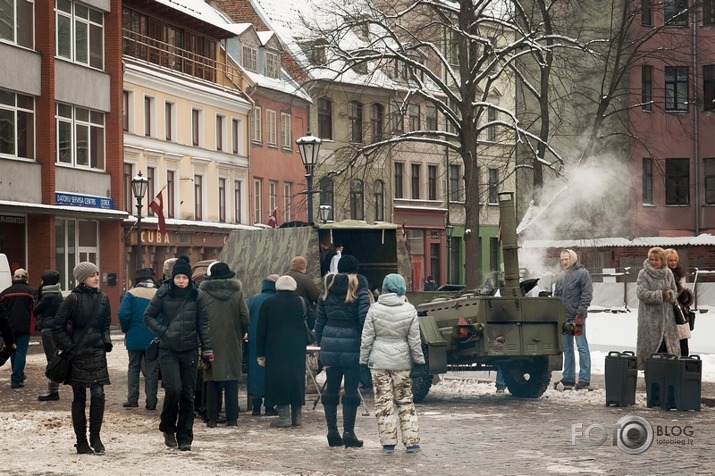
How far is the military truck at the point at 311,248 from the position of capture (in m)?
24.2

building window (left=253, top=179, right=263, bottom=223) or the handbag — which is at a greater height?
building window (left=253, top=179, right=263, bottom=223)

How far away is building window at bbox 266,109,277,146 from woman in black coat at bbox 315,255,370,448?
4851cm

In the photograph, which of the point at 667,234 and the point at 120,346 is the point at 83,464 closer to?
the point at 120,346

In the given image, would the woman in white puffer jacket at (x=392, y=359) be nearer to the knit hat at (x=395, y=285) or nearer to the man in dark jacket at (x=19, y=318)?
the knit hat at (x=395, y=285)

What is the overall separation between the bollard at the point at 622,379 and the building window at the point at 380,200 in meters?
51.4

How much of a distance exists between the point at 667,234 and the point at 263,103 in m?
17.1

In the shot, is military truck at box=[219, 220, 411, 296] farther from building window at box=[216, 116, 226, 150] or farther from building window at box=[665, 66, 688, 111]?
building window at box=[665, 66, 688, 111]

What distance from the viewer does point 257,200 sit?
61906 mm

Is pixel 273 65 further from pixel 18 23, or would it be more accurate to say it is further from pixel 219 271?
pixel 219 271

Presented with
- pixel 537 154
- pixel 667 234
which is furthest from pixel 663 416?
pixel 667 234

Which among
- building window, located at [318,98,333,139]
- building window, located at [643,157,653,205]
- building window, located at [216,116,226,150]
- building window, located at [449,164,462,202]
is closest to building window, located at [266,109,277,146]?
building window, located at [216,116,226,150]

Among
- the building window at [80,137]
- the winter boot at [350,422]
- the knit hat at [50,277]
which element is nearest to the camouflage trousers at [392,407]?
the winter boot at [350,422]

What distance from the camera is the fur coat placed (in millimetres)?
18156

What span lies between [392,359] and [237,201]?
4703 centimetres
